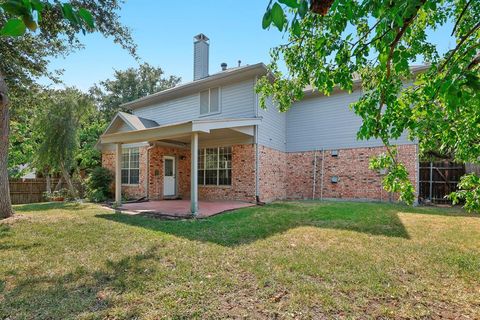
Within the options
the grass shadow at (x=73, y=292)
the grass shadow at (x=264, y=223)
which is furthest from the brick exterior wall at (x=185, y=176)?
the grass shadow at (x=73, y=292)

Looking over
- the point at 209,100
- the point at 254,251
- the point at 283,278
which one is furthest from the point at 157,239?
the point at 209,100

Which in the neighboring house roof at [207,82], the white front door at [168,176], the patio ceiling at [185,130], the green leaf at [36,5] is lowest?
the white front door at [168,176]

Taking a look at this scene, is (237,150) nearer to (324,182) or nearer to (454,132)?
(324,182)

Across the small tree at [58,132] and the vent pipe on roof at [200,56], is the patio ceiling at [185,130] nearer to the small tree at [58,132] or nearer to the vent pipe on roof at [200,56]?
the small tree at [58,132]

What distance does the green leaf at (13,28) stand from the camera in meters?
1.14

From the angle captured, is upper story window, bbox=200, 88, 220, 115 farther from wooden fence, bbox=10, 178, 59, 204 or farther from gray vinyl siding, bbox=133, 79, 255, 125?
wooden fence, bbox=10, 178, 59, 204

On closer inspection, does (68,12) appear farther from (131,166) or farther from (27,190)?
(27,190)

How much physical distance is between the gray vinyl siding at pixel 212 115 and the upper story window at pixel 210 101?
21 cm

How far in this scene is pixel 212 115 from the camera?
12.6 meters

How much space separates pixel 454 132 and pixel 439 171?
38.3 ft

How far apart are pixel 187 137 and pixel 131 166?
465 centimetres

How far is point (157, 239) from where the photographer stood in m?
5.75

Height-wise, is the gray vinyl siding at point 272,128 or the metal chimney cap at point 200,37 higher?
the metal chimney cap at point 200,37

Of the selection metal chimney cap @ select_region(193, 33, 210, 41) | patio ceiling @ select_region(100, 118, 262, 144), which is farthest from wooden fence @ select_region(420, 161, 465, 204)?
metal chimney cap @ select_region(193, 33, 210, 41)
